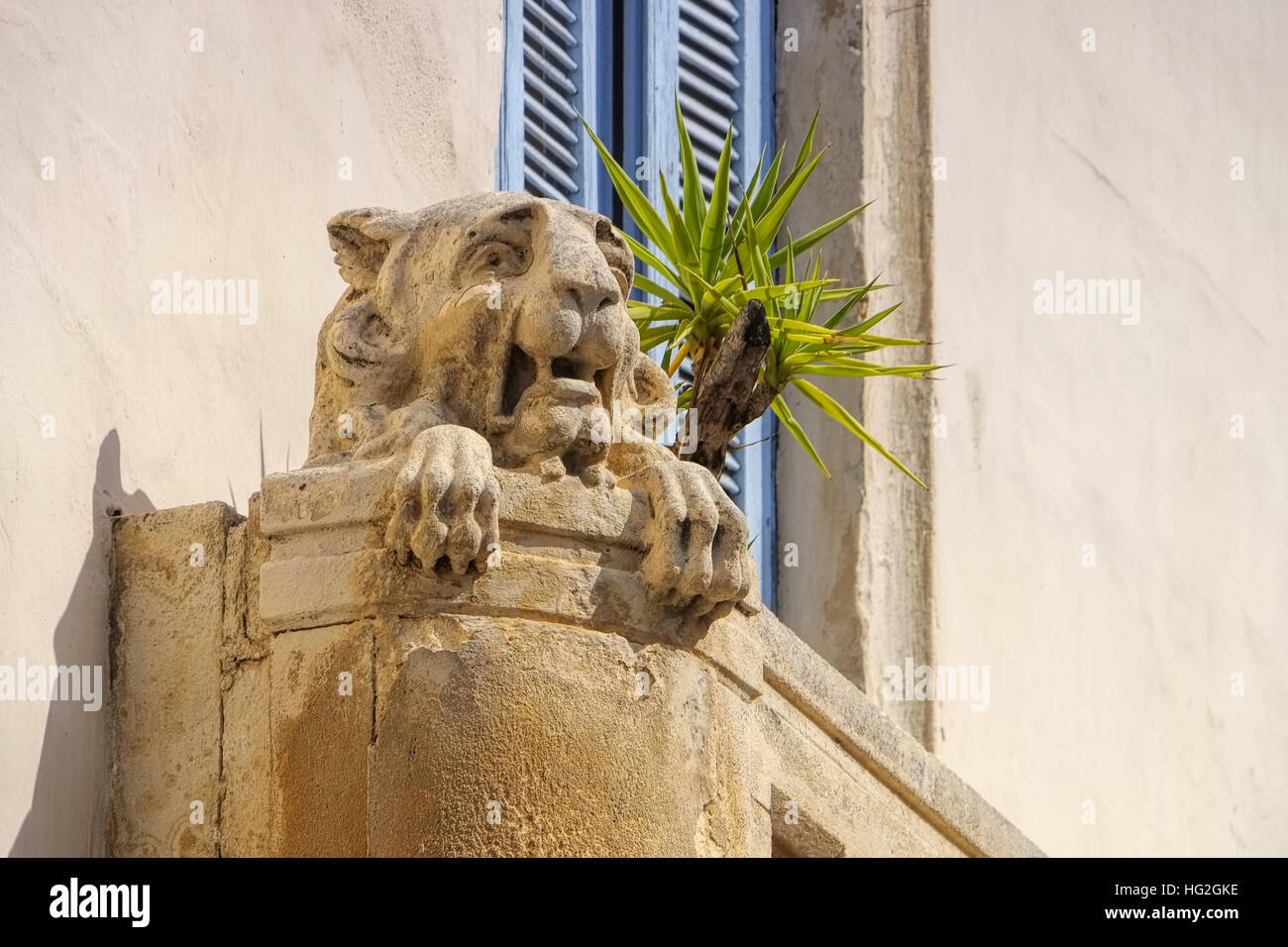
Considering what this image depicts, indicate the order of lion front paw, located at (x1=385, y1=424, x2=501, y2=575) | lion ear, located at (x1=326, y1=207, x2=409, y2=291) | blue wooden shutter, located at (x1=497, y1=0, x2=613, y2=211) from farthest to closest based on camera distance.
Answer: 1. blue wooden shutter, located at (x1=497, y1=0, x2=613, y2=211)
2. lion ear, located at (x1=326, y1=207, x2=409, y2=291)
3. lion front paw, located at (x1=385, y1=424, x2=501, y2=575)

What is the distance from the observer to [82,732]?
393 cm

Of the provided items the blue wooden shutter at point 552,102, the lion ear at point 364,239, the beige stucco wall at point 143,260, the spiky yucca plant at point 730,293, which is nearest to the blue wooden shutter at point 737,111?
the blue wooden shutter at point 552,102

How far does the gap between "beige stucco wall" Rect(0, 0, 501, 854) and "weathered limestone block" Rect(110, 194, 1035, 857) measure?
0.46ft

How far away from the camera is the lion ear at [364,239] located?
3955 millimetres

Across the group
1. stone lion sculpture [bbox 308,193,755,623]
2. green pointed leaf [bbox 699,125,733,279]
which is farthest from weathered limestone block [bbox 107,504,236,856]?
green pointed leaf [bbox 699,125,733,279]

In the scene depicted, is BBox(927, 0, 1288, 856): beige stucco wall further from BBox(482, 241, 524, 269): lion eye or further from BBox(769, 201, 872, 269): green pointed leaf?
BBox(482, 241, 524, 269): lion eye

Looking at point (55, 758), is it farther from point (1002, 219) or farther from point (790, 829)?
point (1002, 219)

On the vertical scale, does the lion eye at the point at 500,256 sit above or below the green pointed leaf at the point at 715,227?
below

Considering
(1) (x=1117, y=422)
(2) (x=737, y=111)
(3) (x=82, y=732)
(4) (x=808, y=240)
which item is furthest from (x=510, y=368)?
(1) (x=1117, y=422)

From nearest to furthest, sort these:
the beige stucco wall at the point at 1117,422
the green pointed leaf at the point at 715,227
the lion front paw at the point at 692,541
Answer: the lion front paw at the point at 692,541 → the green pointed leaf at the point at 715,227 → the beige stucco wall at the point at 1117,422

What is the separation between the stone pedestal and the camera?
3.57m

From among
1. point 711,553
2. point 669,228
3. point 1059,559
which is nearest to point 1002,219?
point 1059,559

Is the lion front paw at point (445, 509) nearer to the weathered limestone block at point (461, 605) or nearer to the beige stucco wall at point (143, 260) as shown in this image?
the weathered limestone block at point (461, 605)

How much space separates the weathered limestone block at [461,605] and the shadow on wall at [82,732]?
0.11 ft
